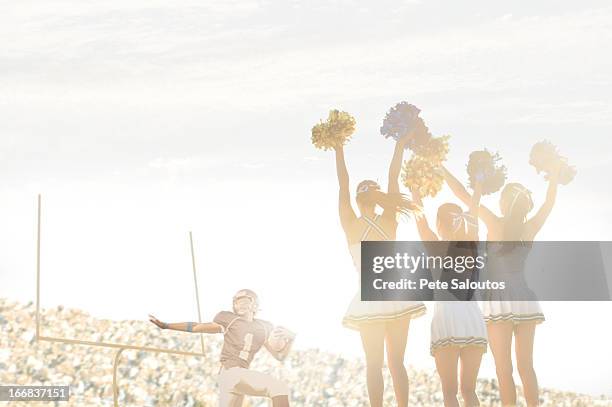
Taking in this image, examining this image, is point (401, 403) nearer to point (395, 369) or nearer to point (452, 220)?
point (395, 369)

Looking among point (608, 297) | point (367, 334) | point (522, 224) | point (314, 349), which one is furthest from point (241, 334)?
point (314, 349)

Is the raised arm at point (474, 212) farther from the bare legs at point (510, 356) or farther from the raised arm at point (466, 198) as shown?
the bare legs at point (510, 356)

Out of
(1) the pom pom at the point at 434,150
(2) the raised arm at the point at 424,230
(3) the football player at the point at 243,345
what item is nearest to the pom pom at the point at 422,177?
(1) the pom pom at the point at 434,150

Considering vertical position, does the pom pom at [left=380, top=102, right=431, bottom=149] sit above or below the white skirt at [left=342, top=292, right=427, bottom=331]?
above

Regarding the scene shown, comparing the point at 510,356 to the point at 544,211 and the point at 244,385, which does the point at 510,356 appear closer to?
the point at 544,211

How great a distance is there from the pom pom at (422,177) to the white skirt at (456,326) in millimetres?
1640

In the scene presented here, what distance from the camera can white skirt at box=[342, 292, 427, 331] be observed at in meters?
12.2

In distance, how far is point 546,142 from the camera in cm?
1345

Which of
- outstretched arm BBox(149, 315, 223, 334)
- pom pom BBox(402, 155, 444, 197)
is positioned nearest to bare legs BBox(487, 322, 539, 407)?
pom pom BBox(402, 155, 444, 197)

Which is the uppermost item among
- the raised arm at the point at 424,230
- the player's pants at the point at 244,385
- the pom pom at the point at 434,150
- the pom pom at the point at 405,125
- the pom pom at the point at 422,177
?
the pom pom at the point at 405,125

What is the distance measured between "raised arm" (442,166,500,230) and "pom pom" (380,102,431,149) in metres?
0.57

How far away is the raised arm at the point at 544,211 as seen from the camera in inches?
513

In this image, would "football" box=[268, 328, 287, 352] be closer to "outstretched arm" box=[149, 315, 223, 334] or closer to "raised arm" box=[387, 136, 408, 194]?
"outstretched arm" box=[149, 315, 223, 334]

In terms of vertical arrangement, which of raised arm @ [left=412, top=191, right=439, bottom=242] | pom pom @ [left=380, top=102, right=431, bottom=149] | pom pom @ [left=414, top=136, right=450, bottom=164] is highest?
pom pom @ [left=380, top=102, right=431, bottom=149]
